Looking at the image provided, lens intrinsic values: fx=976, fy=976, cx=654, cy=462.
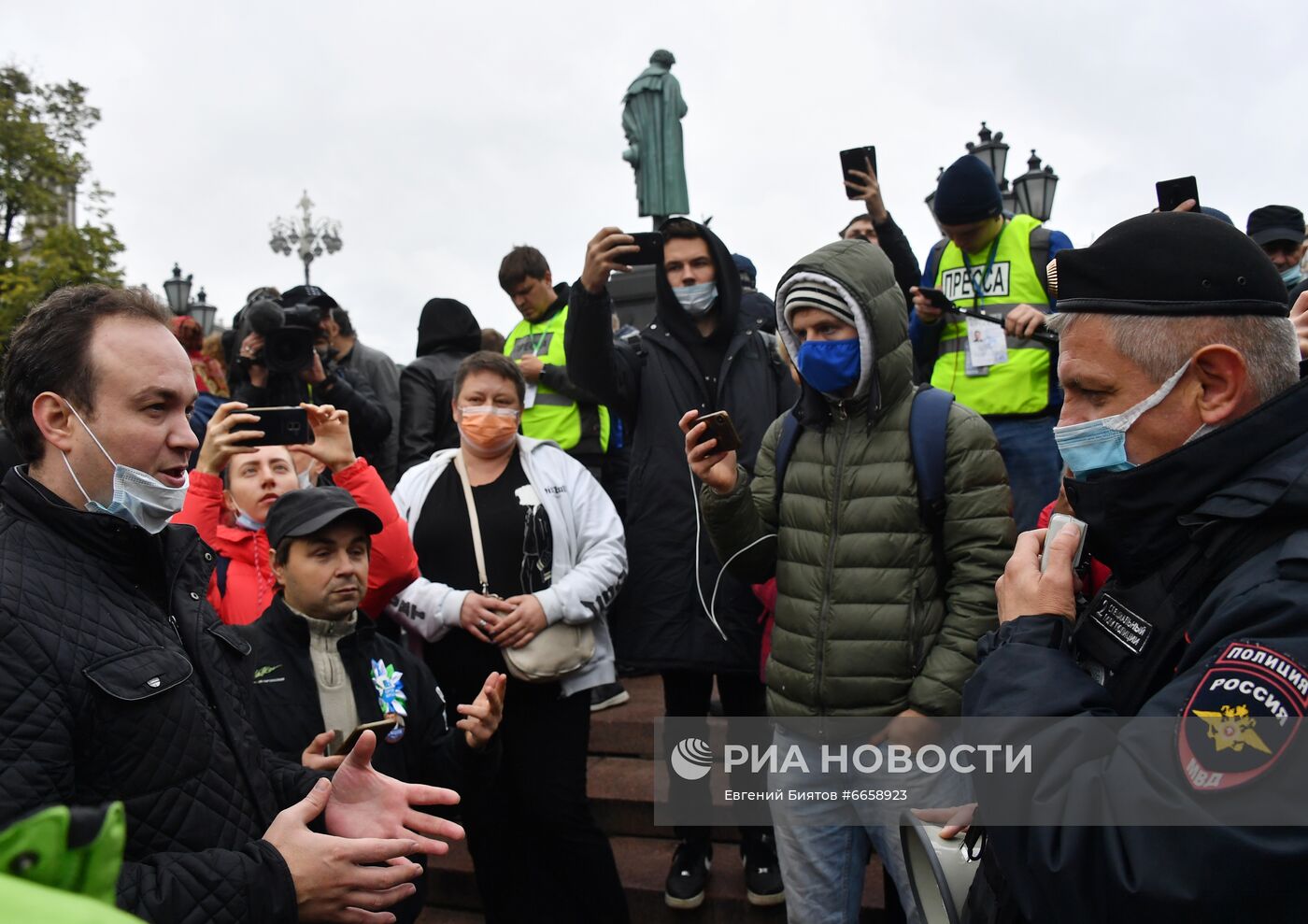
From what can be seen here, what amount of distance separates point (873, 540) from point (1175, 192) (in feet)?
5.65

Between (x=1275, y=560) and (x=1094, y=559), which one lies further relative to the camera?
(x=1094, y=559)

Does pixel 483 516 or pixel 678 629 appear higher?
pixel 483 516

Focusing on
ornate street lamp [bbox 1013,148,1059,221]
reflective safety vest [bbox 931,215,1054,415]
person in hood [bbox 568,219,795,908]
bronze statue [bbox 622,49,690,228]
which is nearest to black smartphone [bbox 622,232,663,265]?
person in hood [bbox 568,219,795,908]

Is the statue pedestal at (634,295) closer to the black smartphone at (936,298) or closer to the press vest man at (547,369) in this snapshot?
the press vest man at (547,369)

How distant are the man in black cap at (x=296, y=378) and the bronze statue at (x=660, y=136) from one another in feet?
17.2

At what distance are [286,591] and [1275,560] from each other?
2668 millimetres

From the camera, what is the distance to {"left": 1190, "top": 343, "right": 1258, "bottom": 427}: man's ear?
5.11ft

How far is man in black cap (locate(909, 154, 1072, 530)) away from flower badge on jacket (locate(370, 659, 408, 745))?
2675 millimetres

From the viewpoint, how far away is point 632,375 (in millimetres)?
4109

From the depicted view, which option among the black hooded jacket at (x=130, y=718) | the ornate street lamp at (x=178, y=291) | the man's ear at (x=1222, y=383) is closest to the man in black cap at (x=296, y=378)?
the black hooded jacket at (x=130, y=718)

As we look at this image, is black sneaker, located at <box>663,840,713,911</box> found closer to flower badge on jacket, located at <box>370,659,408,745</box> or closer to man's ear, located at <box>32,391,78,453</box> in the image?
flower badge on jacket, located at <box>370,659,408,745</box>

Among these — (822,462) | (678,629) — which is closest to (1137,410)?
(822,462)

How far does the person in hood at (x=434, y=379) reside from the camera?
5609mm

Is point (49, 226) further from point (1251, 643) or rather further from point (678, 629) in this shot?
point (1251, 643)
